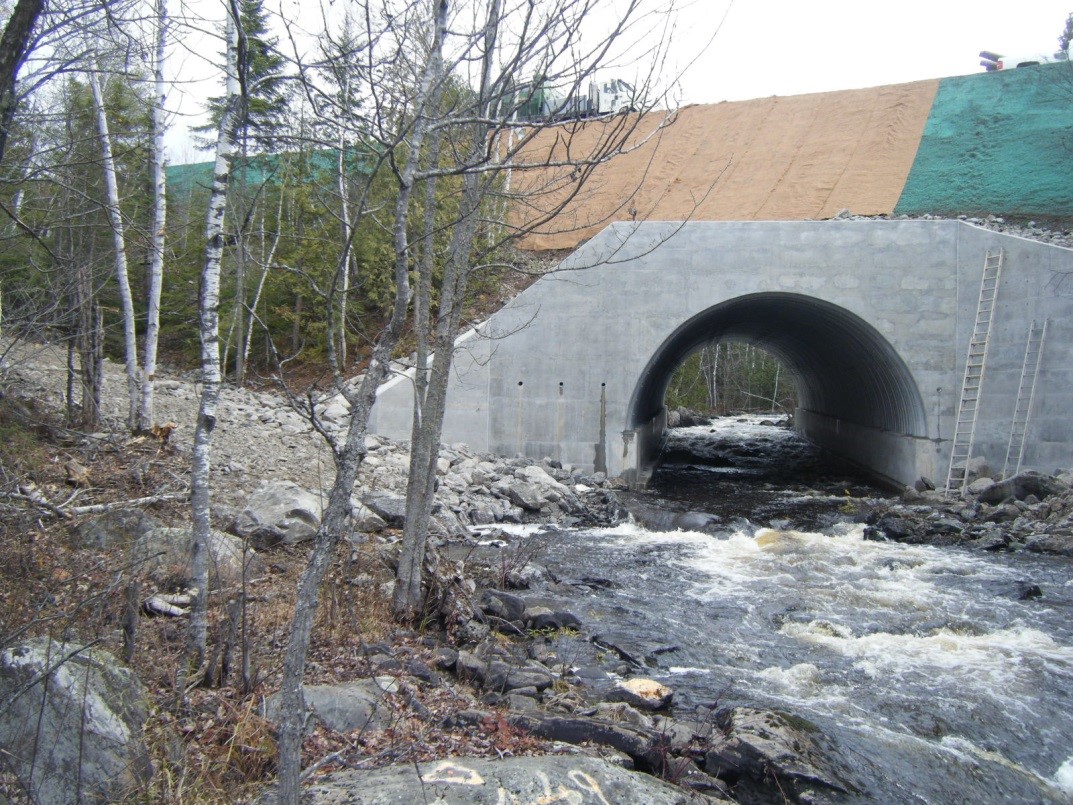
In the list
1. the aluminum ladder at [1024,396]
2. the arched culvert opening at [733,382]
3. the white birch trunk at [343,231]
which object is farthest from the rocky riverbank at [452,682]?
the arched culvert opening at [733,382]

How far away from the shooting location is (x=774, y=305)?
1606 cm

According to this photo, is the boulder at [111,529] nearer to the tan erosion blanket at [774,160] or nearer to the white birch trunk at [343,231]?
the white birch trunk at [343,231]

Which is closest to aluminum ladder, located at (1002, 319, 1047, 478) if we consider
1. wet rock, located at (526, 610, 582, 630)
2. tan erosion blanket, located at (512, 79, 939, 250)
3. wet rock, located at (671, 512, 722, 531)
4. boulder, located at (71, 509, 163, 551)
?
wet rock, located at (671, 512, 722, 531)

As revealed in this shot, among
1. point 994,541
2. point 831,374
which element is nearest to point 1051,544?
point 994,541

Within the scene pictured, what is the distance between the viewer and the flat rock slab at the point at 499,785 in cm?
317

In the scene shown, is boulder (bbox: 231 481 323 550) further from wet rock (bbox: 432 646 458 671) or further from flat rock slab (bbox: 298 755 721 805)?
flat rock slab (bbox: 298 755 721 805)

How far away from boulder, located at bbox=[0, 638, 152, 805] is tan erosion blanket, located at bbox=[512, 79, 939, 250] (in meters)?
14.5

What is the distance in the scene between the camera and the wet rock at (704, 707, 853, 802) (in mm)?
4254

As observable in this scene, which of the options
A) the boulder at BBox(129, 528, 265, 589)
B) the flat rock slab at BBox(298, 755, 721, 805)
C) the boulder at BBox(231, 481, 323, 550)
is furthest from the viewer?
the boulder at BBox(231, 481, 323, 550)

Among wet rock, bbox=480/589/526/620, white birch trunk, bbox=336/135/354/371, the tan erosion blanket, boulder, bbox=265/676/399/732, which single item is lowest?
wet rock, bbox=480/589/526/620

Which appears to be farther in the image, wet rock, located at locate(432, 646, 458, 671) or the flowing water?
wet rock, located at locate(432, 646, 458, 671)

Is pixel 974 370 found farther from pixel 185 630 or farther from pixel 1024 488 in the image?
pixel 185 630

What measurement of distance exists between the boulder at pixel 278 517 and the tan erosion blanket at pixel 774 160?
1001 centimetres

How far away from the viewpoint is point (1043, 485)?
11.9m
